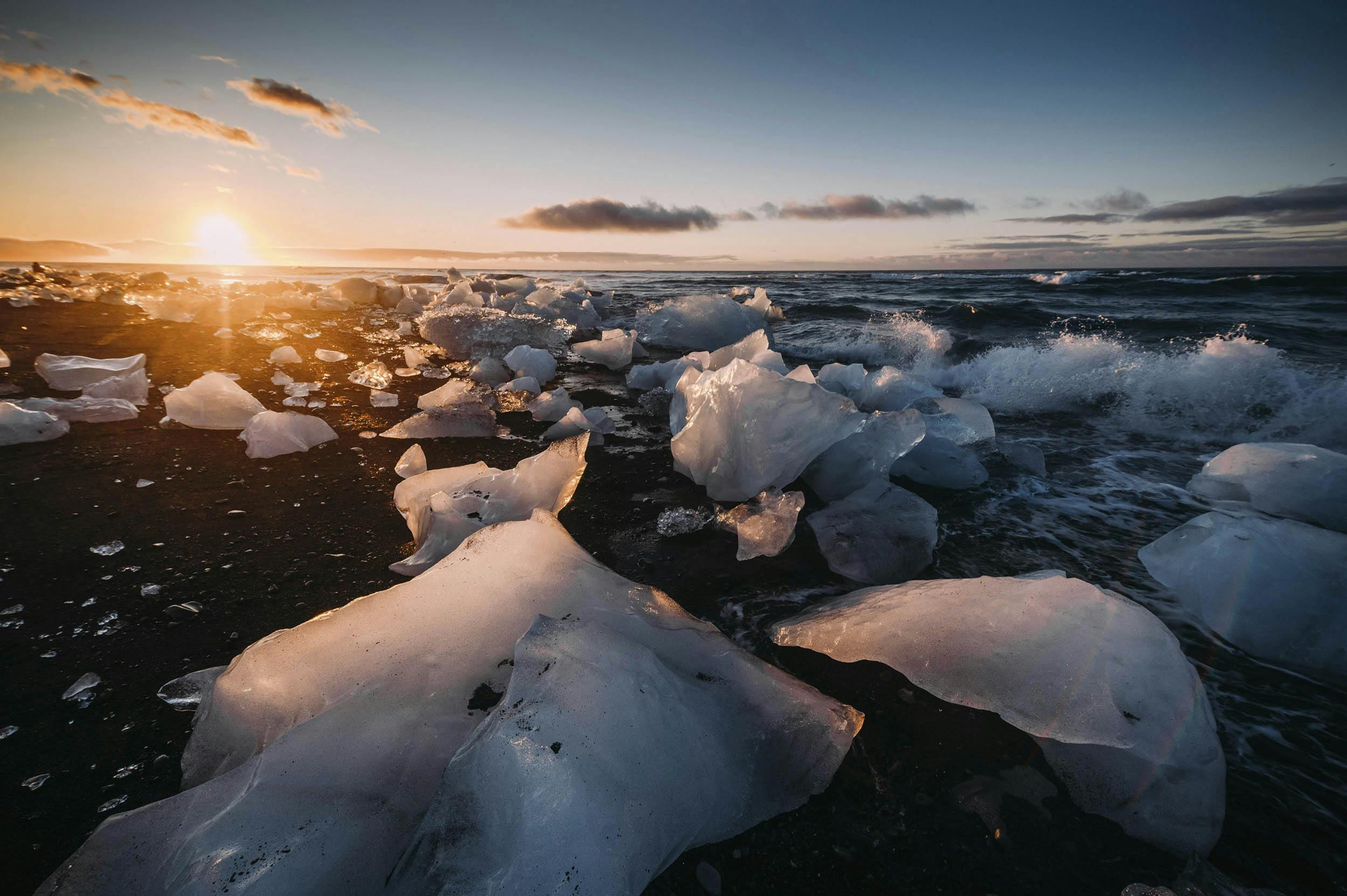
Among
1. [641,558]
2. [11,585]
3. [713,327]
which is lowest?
[641,558]

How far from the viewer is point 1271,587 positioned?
1527 millimetres

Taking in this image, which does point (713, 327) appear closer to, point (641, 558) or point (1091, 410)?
point (1091, 410)

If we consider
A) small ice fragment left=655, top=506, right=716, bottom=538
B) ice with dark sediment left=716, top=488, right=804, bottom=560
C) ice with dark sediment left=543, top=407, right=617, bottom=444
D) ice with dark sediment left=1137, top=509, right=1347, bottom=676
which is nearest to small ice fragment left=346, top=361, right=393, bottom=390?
ice with dark sediment left=543, top=407, right=617, bottom=444

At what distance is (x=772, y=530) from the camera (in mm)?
1860

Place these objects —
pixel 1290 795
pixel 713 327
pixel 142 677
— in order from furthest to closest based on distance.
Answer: pixel 713 327 → pixel 142 677 → pixel 1290 795

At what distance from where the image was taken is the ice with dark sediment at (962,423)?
2752mm

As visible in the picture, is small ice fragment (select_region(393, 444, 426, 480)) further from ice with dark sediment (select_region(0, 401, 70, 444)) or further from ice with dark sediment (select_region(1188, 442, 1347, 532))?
ice with dark sediment (select_region(1188, 442, 1347, 532))

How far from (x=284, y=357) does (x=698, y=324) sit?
448 cm

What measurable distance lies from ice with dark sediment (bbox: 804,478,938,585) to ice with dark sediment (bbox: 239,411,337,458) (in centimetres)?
251

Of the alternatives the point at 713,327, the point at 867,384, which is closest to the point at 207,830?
the point at 867,384

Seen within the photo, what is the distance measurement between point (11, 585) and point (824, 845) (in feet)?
7.60

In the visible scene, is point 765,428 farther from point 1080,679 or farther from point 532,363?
point 532,363

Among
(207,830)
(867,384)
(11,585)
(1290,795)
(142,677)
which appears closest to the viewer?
(207,830)

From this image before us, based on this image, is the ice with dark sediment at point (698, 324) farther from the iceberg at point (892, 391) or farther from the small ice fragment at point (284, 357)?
the small ice fragment at point (284, 357)
